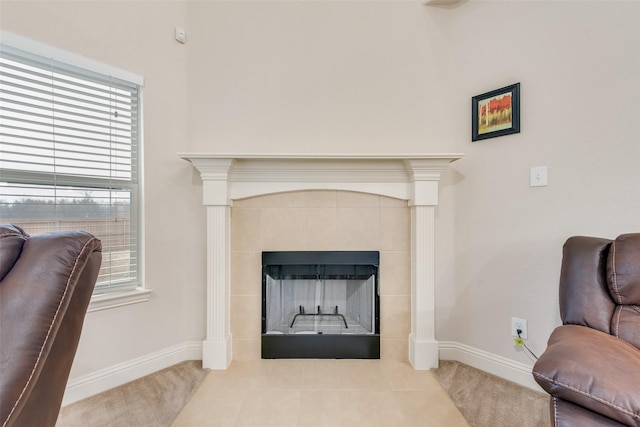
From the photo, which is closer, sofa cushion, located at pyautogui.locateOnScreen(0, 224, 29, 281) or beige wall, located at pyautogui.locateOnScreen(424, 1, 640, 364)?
sofa cushion, located at pyautogui.locateOnScreen(0, 224, 29, 281)

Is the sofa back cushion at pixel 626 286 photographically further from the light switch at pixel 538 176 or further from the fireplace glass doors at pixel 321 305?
the fireplace glass doors at pixel 321 305

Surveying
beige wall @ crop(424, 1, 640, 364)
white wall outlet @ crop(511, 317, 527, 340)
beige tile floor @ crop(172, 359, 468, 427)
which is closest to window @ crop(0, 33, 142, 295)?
beige tile floor @ crop(172, 359, 468, 427)

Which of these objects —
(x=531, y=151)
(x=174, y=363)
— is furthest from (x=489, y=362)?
(x=174, y=363)

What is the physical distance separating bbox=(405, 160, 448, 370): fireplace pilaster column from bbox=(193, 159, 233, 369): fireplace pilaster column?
1.32 m

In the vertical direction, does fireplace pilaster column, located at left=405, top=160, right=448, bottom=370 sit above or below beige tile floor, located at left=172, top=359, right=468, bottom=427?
above

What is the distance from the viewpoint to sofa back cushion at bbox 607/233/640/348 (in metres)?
1.11

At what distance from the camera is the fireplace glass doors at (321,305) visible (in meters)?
2.12

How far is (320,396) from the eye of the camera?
1703 millimetres

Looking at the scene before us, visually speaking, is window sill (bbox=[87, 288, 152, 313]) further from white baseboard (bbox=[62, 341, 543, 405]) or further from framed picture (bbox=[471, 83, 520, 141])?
framed picture (bbox=[471, 83, 520, 141])

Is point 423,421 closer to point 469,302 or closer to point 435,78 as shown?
point 469,302

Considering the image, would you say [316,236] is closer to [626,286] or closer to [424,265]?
[424,265]

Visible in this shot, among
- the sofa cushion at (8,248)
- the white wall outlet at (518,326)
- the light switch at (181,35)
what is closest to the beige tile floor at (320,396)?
the white wall outlet at (518,326)

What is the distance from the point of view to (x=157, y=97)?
2.01 metres

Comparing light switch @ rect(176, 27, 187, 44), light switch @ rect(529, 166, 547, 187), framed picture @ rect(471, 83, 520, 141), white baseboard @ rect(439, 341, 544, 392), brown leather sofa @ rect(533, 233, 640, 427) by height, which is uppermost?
light switch @ rect(176, 27, 187, 44)
